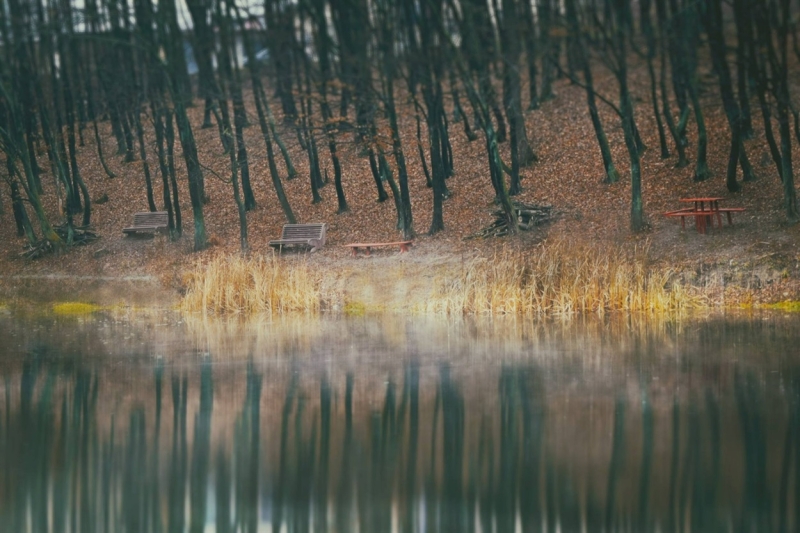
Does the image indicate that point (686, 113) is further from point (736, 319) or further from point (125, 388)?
point (125, 388)

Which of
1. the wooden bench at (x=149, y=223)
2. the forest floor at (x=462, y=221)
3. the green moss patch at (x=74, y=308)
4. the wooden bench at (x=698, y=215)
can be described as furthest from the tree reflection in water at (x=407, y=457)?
the wooden bench at (x=149, y=223)

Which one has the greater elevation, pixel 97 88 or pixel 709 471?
pixel 97 88

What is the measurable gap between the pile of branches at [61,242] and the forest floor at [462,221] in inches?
13.5

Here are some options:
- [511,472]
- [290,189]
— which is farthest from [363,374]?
[290,189]

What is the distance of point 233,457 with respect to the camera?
8375 mm

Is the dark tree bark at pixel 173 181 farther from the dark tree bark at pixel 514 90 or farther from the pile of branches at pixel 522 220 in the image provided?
the dark tree bark at pixel 514 90

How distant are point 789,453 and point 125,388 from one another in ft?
23.9

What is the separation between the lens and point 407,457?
823cm

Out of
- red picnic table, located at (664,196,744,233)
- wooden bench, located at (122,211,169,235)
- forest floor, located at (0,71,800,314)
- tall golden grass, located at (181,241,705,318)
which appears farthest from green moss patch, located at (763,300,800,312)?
wooden bench, located at (122,211,169,235)

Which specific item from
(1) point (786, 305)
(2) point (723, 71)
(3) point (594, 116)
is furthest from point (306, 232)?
(1) point (786, 305)

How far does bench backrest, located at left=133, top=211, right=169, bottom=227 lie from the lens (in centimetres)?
3275

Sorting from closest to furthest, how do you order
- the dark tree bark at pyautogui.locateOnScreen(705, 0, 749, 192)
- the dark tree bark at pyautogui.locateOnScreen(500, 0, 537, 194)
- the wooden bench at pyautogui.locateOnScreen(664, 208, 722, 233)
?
1. the wooden bench at pyautogui.locateOnScreen(664, 208, 722, 233)
2. the dark tree bark at pyautogui.locateOnScreen(705, 0, 749, 192)
3. the dark tree bark at pyautogui.locateOnScreen(500, 0, 537, 194)

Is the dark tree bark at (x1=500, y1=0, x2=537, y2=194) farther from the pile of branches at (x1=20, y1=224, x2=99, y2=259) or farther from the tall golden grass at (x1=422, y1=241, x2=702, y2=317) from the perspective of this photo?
the pile of branches at (x1=20, y1=224, x2=99, y2=259)

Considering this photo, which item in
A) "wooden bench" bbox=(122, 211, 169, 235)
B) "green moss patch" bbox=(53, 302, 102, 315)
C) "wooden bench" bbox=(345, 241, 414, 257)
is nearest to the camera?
"green moss patch" bbox=(53, 302, 102, 315)
